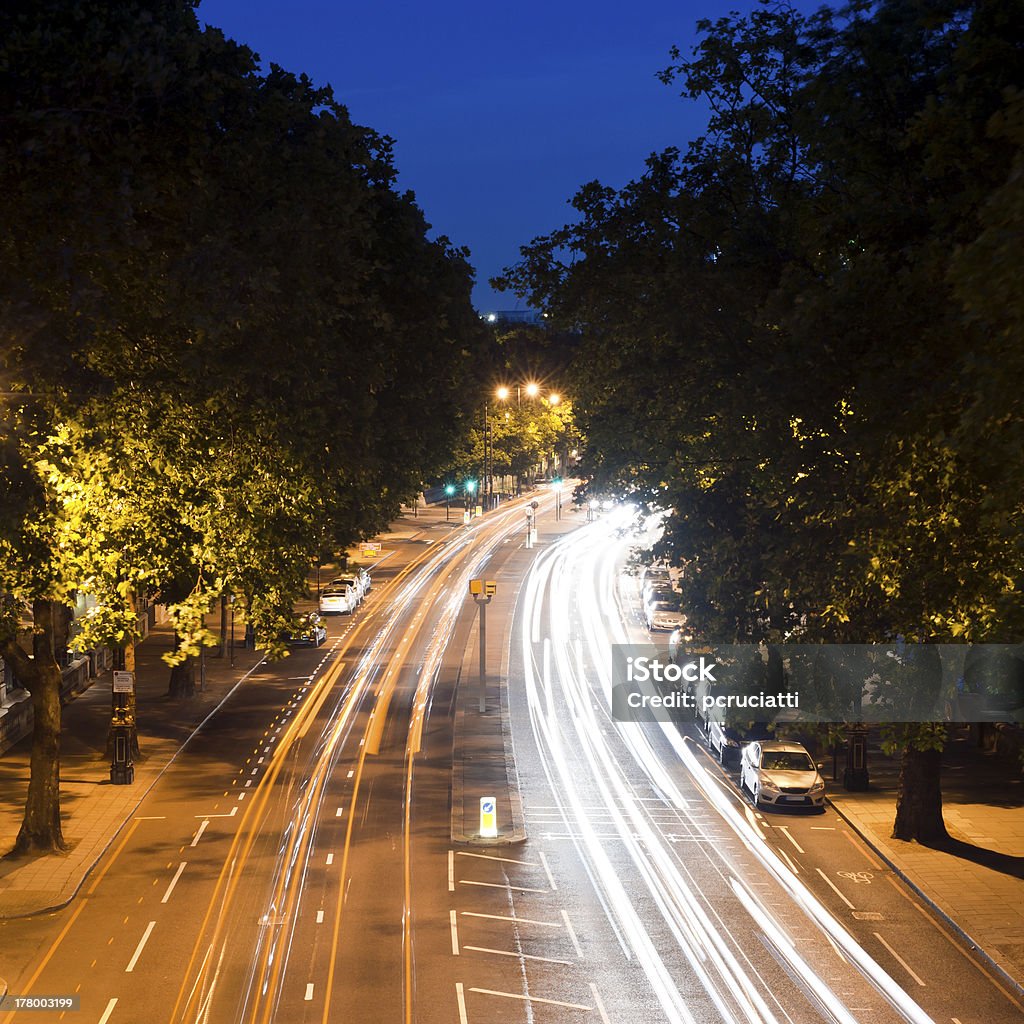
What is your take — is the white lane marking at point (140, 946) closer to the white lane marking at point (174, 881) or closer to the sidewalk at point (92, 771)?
the white lane marking at point (174, 881)

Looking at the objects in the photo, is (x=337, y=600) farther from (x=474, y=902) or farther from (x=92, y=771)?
(x=474, y=902)

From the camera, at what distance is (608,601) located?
68.8 m

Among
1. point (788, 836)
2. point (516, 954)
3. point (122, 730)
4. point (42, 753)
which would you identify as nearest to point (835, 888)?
point (788, 836)

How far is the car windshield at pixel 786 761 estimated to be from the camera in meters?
32.8

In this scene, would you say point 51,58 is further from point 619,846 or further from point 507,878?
point 619,846

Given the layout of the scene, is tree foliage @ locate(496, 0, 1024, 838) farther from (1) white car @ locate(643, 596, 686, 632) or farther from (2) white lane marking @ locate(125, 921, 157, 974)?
(1) white car @ locate(643, 596, 686, 632)

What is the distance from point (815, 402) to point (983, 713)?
21.1 metres

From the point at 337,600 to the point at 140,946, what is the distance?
40.9 m

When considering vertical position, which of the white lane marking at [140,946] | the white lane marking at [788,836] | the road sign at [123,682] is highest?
the road sign at [123,682]

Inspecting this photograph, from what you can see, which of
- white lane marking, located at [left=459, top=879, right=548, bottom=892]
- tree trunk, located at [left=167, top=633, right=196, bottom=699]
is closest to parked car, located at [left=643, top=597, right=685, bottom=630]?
tree trunk, located at [left=167, top=633, right=196, bottom=699]

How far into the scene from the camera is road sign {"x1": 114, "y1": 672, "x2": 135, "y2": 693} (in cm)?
3369

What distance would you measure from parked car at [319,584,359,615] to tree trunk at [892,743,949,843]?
3682 centimetres

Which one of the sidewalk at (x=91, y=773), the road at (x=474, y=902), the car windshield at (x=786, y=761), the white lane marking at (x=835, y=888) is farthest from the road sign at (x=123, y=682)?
the white lane marking at (x=835, y=888)

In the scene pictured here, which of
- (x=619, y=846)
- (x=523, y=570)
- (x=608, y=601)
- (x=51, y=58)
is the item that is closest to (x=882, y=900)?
(x=619, y=846)
